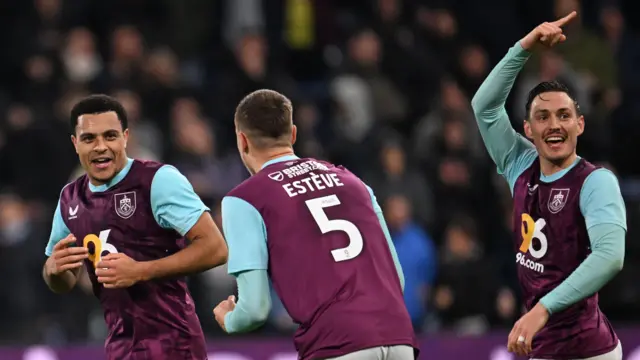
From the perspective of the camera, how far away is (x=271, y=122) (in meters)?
5.45

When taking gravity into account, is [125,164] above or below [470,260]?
above

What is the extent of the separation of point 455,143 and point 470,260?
1.54 metres

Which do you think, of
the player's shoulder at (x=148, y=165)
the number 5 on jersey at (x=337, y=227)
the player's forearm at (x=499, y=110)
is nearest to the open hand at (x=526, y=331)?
the number 5 on jersey at (x=337, y=227)

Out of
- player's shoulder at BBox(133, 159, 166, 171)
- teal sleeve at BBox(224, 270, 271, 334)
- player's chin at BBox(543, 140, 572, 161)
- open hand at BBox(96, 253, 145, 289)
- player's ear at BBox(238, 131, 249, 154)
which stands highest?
player's ear at BBox(238, 131, 249, 154)

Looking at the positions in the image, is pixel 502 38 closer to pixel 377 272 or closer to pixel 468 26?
pixel 468 26

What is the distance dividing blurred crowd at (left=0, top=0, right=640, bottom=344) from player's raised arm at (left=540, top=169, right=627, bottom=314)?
4.32 metres

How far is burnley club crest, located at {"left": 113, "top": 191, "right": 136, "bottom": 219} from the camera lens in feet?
19.8

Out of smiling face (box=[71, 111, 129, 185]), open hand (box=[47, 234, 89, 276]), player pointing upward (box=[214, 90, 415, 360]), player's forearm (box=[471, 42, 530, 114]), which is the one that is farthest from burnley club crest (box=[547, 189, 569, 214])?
open hand (box=[47, 234, 89, 276])

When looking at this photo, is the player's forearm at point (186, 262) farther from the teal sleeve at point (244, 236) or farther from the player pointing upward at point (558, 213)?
the player pointing upward at point (558, 213)

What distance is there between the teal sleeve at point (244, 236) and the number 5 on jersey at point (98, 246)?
0.90m

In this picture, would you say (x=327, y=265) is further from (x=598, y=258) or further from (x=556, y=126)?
(x=556, y=126)

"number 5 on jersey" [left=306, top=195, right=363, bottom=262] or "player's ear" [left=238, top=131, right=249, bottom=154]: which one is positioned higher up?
"player's ear" [left=238, top=131, right=249, bottom=154]

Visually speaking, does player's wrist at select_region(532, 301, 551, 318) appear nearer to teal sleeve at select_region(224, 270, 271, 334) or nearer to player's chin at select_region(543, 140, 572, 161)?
player's chin at select_region(543, 140, 572, 161)

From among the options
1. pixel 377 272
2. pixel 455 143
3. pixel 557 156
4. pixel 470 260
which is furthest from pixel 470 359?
pixel 377 272
